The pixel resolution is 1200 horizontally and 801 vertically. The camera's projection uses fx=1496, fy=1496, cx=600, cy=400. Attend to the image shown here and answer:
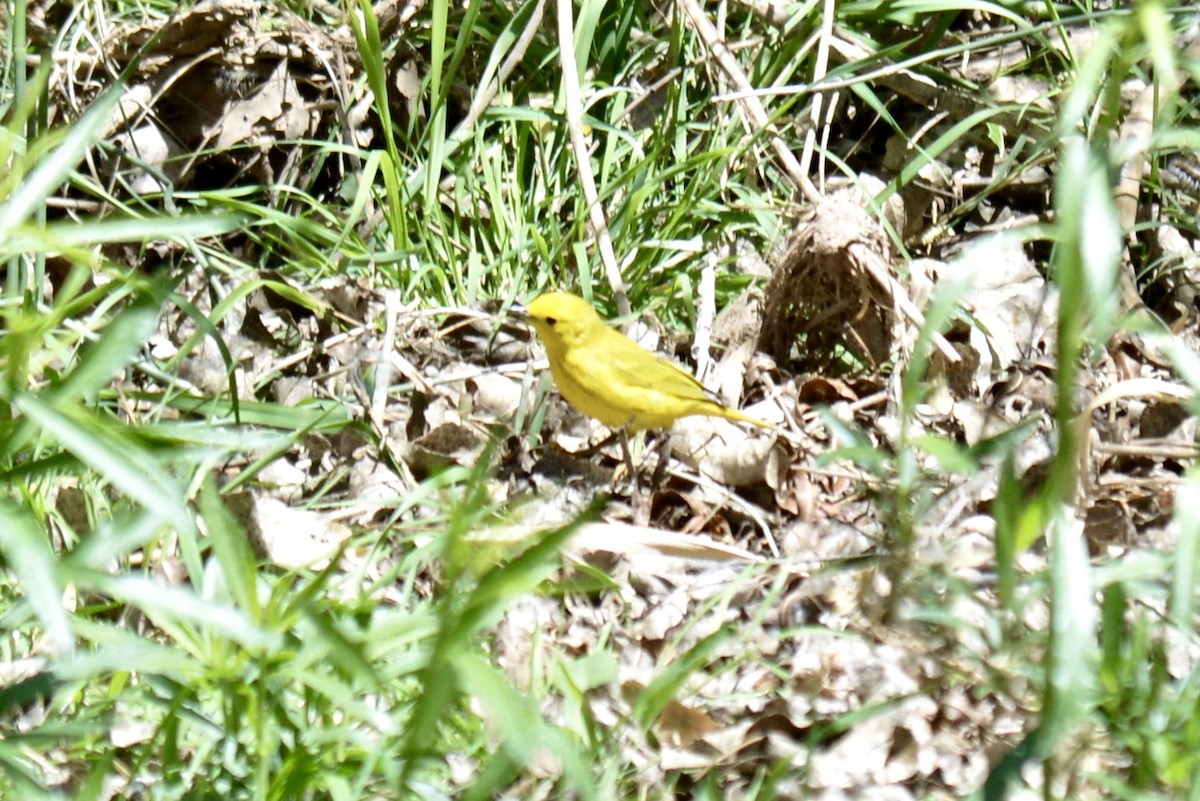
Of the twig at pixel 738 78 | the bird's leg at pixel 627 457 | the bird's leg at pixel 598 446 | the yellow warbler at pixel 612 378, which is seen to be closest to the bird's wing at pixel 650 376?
the yellow warbler at pixel 612 378

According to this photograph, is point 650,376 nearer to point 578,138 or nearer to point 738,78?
point 578,138

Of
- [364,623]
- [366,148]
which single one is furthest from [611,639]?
[366,148]

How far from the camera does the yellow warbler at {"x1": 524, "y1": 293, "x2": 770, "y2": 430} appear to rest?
4.22 meters

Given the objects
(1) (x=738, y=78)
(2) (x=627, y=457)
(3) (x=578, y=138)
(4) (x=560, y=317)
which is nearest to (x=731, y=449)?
(2) (x=627, y=457)

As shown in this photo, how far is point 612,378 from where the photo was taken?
13.6ft

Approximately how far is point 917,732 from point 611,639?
0.78 m

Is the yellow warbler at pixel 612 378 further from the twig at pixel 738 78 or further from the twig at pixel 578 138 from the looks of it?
the twig at pixel 738 78

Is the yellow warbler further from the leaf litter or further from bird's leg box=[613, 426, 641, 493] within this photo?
the leaf litter

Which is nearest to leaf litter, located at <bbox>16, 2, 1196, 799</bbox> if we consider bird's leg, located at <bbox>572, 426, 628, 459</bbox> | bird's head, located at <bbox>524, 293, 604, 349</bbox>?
bird's leg, located at <bbox>572, 426, 628, 459</bbox>

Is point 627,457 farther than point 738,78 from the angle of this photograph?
No

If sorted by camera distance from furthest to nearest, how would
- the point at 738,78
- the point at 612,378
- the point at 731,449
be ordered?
the point at 738,78, the point at 731,449, the point at 612,378

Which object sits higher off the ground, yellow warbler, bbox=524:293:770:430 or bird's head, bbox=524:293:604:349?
bird's head, bbox=524:293:604:349

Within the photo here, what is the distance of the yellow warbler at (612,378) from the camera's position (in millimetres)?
4223

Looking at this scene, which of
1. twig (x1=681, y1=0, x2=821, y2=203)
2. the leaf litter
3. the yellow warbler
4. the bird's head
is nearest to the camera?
the leaf litter
